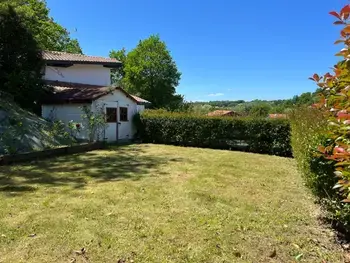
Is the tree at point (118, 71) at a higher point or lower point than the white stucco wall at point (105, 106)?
higher

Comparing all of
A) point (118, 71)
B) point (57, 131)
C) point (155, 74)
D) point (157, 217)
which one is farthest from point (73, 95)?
point (118, 71)

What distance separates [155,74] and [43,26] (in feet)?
69.5

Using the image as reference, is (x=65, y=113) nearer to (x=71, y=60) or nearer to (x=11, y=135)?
(x=11, y=135)

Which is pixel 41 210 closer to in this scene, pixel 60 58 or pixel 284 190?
pixel 284 190

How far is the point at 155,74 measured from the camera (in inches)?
1763

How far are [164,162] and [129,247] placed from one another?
6807 millimetres

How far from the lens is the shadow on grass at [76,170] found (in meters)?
7.31

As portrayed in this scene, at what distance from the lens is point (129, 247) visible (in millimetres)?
3975

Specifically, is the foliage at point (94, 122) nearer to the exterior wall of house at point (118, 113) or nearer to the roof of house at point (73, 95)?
the exterior wall of house at point (118, 113)

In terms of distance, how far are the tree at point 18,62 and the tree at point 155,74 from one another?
26978mm

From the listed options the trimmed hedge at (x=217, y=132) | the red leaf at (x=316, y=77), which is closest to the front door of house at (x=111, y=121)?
the trimmed hedge at (x=217, y=132)

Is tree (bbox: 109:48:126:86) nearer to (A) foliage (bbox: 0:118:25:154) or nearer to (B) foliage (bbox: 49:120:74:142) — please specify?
(B) foliage (bbox: 49:120:74:142)

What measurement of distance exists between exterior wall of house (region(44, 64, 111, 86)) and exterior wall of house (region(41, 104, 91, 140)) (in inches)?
166

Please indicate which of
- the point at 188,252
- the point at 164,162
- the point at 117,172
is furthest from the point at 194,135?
the point at 188,252
